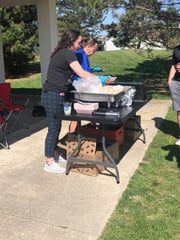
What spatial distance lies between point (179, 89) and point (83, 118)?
186 centimetres

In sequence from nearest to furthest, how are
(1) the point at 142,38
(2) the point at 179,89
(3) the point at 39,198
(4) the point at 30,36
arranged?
(3) the point at 39,198, (2) the point at 179,89, (1) the point at 142,38, (4) the point at 30,36

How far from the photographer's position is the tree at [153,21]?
412 inches

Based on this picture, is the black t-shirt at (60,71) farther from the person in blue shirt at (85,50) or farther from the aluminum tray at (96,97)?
the person in blue shirt at (85,50)

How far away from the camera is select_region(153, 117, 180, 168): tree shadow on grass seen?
4.51 meters

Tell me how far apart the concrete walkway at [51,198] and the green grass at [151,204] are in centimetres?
9

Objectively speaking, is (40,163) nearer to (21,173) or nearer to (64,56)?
(21,173)

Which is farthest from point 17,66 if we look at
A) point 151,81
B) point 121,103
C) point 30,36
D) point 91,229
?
point 91,229

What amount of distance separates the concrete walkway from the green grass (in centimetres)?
9

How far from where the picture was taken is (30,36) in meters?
15.9

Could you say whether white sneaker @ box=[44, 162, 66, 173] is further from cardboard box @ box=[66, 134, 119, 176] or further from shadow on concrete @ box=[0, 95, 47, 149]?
shadow on concrete @ box=[0, 95, 47, 149]

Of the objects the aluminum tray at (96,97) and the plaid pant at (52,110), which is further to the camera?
the plaid pant at (52,110)

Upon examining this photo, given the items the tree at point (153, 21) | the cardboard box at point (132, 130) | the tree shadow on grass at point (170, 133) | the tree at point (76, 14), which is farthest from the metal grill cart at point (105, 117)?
the tree at point (76, 14)

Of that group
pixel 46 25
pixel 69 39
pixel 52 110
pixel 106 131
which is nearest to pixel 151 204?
pixel 52 110

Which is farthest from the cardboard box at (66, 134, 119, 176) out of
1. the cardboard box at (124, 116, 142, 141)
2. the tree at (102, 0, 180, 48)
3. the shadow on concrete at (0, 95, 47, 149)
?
the tree at (102, 0, 180, 48)
